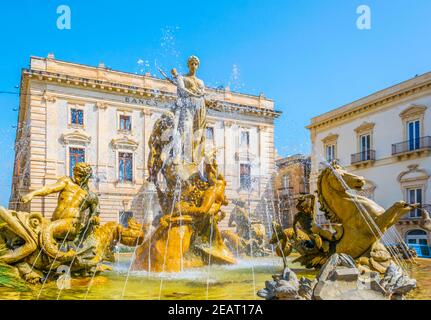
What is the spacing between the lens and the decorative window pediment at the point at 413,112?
1024 inches

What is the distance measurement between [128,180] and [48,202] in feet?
16.7

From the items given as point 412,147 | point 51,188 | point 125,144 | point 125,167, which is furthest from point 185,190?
point 412,147

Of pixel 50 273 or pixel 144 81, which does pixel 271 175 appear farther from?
pixel 50 273

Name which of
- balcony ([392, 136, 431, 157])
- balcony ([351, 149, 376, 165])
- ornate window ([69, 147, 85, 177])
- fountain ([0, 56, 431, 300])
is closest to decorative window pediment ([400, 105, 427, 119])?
balcony ([392, 136, 431, 157])

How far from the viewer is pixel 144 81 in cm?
2727

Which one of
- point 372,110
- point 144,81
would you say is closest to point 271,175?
point 372,110

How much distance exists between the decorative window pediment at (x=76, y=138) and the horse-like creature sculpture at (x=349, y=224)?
786 inches

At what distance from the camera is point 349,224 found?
20.6ft

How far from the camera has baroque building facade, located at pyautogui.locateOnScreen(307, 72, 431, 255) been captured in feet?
82.0

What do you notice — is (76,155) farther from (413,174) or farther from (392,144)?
(413,174)

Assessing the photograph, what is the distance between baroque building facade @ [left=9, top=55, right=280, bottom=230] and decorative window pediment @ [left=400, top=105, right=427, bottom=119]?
9.53 meters

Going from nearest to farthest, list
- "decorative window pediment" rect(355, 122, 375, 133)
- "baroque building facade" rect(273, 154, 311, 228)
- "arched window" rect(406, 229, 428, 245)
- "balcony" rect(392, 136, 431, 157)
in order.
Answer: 1. "arched window" rect(406, 229, 428, 245)
2. "balcony" rect(392, 136, 431, 157)
3. "decorative window pediment" rect(355, 122, 375, 133)
4. "baroque building facade" rect(273, 154, 311, 228)

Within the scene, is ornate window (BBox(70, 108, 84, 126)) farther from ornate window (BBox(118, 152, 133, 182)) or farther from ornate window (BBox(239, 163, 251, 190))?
ornate window (BBox(239, 163, 251, 190))
